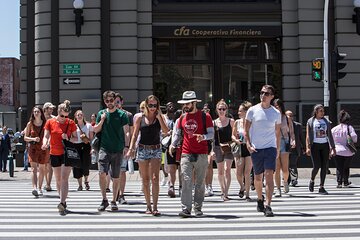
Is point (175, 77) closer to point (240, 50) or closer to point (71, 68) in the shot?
point (240, 50)

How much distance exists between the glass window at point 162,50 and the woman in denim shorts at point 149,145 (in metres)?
12.9

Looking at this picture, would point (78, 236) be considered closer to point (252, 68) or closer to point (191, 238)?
point (191, 238)

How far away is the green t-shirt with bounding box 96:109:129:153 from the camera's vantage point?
35.6 feet

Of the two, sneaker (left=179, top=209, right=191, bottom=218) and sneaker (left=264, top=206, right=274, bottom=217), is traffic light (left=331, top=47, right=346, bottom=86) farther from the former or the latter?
sneaker (left=179, top=209, right=191, bottom=218)

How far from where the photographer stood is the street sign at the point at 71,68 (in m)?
22.4

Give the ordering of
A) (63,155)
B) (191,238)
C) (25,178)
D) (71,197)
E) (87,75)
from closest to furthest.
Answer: (191,238)
(63,155)
(71,197)
(25,178)
(87,75)

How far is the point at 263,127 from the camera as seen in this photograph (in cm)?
1053

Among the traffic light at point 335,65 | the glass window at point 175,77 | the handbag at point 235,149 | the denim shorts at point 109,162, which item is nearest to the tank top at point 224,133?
the handbag at point 235,149

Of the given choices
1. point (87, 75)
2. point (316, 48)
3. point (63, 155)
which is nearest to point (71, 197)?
point (63, 155)

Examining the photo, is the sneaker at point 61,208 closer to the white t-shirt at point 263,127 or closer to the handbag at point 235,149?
the white t-shirt at point 263,127

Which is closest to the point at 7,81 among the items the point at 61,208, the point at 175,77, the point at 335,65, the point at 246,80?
the point at 175,77

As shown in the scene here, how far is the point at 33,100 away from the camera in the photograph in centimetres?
2397

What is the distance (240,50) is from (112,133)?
13457mm

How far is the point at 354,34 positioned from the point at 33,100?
12279 millimetres
